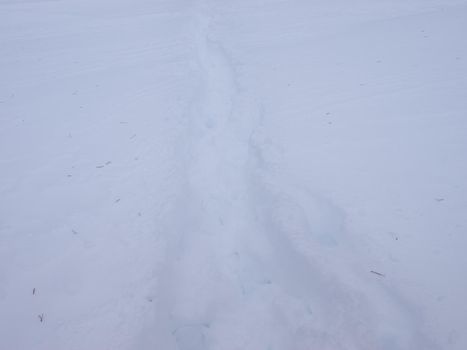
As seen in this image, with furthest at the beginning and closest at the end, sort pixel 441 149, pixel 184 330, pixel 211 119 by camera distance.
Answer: pixel 211 119, pixel 441 149, pixel 184 330

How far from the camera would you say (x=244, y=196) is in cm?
288

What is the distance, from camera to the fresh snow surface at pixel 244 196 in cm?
204

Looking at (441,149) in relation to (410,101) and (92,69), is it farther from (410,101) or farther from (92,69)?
(92,69)

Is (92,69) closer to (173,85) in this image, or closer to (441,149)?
(173,85)

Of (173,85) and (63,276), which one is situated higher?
(173,85)

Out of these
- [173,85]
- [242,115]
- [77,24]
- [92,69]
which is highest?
[77,24]

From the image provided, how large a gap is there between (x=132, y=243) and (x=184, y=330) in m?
0.75

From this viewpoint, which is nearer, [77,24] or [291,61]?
[291,61]

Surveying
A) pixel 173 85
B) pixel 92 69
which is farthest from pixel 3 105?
pixel 173 85

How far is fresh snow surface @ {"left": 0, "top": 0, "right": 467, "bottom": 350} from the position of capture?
6.70ft

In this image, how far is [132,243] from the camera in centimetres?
250

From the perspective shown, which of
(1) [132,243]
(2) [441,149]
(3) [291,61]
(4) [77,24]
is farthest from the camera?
(4) [77,24]

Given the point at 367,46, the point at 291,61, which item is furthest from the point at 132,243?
the point at 367,46

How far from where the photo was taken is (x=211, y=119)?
379cm
